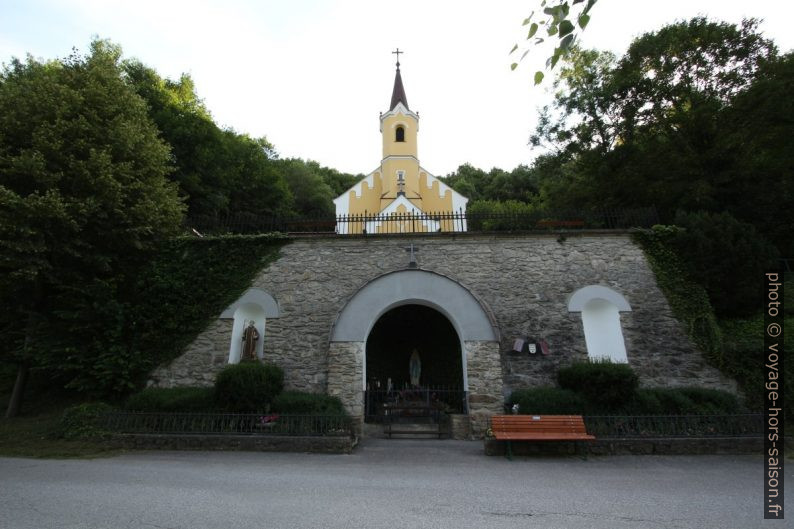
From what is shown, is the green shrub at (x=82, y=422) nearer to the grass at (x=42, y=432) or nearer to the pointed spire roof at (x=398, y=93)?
the grass at (x=42, y=432)

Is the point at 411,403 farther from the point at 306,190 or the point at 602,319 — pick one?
the point at 306,190

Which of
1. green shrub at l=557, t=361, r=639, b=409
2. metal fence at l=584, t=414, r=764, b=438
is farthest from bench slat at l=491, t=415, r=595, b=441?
green shrub at l=557, t=361, r=639, b=409

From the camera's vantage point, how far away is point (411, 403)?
36.3ft

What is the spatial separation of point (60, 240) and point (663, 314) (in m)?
16.0

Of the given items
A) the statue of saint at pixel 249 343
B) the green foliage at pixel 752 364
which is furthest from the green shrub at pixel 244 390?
the green foliage at pixel 752 364

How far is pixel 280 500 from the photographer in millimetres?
5336

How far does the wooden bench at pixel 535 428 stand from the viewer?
7.62 metres

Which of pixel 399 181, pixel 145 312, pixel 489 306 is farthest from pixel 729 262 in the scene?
pixel 399 181

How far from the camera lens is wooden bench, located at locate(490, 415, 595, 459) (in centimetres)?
762

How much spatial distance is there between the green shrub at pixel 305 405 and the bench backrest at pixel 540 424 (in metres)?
3.89

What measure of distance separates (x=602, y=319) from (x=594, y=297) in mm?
829

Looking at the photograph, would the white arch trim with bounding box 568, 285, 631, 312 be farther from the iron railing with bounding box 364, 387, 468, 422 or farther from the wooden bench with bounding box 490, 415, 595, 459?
the wooden bench with bounding box 490, 415, 595, 459

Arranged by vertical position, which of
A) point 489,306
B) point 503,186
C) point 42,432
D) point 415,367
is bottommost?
point 42,432

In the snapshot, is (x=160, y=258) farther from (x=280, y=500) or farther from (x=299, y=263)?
(x=280, y=500)
